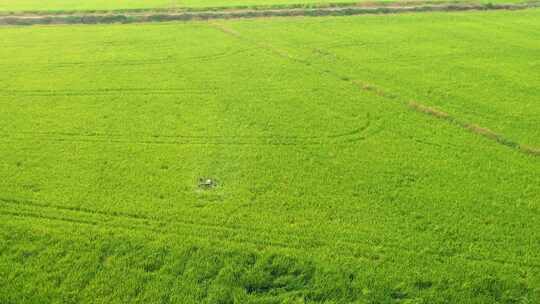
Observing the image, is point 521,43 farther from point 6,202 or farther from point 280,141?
point 6,202

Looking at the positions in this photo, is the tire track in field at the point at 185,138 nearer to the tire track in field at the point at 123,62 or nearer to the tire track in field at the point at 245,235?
the tire track in field at the point at 245,235

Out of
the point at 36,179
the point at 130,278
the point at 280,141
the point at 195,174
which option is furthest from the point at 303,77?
the point at 130,278

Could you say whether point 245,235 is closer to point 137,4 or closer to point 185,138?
point 185,138

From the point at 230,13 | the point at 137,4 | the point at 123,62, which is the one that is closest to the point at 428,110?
the point at 123,62

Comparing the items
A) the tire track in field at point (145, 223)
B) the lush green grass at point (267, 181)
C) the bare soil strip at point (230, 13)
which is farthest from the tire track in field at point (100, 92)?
the bare soil strip at point (230, 13)

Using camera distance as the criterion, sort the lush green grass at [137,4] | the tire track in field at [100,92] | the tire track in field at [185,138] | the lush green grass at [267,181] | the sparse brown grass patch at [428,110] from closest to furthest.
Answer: the lush green grass at [267,181] → the tire track in field at [185,138] → the sparse brown grass patch at [428,110] → the tire track in field at [100,92] → the lush green grass at [137,4]

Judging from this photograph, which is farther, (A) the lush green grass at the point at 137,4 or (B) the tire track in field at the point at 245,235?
(A) the lush green grass at the point at 137,4

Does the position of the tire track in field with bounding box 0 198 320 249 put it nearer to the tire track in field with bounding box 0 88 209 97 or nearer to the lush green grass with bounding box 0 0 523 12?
the tire track in field with bounding box 0 88 209 97
